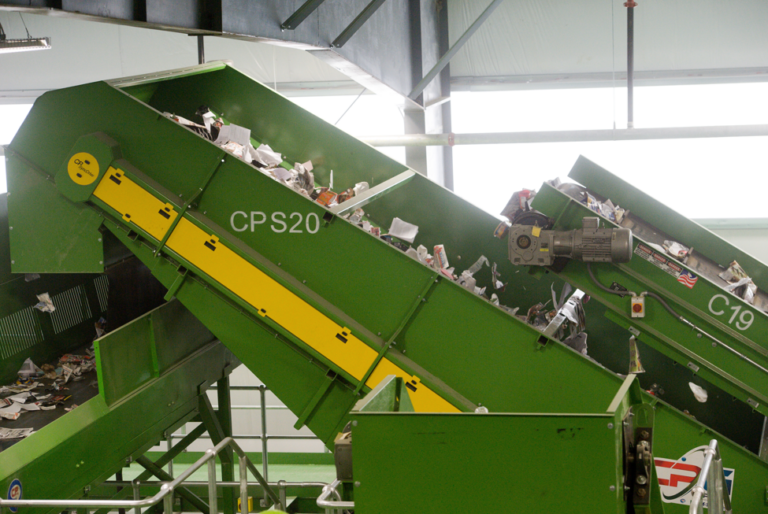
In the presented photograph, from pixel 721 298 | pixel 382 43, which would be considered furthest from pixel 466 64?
pixel 721 298

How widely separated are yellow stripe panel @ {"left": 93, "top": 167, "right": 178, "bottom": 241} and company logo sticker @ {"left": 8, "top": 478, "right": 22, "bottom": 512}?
4.52ft

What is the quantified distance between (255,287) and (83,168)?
1183 mm

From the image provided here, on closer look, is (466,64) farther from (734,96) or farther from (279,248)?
(279,248)

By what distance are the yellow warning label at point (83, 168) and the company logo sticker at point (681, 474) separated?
3437mm

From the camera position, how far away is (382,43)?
682cm

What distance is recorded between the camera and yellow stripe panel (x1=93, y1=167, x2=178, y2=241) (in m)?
3.99

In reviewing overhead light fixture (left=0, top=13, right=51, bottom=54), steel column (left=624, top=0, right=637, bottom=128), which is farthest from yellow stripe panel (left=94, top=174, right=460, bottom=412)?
steel column (left=624, top=0, right=637, bottom=128)

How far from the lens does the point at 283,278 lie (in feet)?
12.6

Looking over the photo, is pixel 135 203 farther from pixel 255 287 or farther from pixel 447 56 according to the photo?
pixel 447 56

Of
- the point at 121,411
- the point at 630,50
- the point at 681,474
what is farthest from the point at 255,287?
the point at 630,50

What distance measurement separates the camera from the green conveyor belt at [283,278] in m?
3.60

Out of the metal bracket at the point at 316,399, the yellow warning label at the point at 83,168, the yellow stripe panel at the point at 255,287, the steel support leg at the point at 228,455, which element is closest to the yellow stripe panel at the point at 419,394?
the yellow stripe panel at the point at 255,287

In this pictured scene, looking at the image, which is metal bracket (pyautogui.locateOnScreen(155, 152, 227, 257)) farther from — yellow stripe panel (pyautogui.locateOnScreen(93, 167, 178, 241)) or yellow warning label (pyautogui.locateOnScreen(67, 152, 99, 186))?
yellow warning label (pyautogui.locateOnScreen(67, 152, 99, 186))

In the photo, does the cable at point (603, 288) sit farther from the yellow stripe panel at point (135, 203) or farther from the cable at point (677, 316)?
the yellow stripe panel at point (135, 203)
